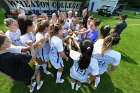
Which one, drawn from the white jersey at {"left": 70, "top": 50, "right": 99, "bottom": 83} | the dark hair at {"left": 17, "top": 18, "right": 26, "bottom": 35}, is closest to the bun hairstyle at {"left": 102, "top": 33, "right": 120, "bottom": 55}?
the white jersey at {"left": 70, "top": 50, "right": 99, "bottom": 83}

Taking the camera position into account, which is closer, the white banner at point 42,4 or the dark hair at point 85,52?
the dark hair at point 85,52

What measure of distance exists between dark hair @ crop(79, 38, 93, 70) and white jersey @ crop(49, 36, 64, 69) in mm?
919

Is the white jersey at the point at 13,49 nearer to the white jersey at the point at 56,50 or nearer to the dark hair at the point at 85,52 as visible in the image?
the white jersey at the point at 56,50

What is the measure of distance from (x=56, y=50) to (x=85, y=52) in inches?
51.5

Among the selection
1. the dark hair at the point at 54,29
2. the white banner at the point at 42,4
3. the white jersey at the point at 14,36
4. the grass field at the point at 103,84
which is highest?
the dark hair at the point at 54,29

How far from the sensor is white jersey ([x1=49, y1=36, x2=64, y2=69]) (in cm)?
514

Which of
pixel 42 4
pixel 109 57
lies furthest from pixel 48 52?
pixel 42 4

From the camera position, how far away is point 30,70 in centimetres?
490

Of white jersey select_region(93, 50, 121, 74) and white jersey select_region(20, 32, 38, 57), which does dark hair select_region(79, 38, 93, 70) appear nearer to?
white jersey select_region(93, 50, 121, 74)

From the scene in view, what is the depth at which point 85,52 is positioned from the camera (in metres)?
4.41

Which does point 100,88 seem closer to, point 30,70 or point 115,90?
point 115,90

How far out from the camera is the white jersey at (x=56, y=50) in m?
5.14

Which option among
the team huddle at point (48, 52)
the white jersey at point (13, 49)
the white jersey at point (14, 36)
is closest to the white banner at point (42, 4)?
the white jersey at point (14, 36)

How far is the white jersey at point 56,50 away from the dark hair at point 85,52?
919 millimetres
